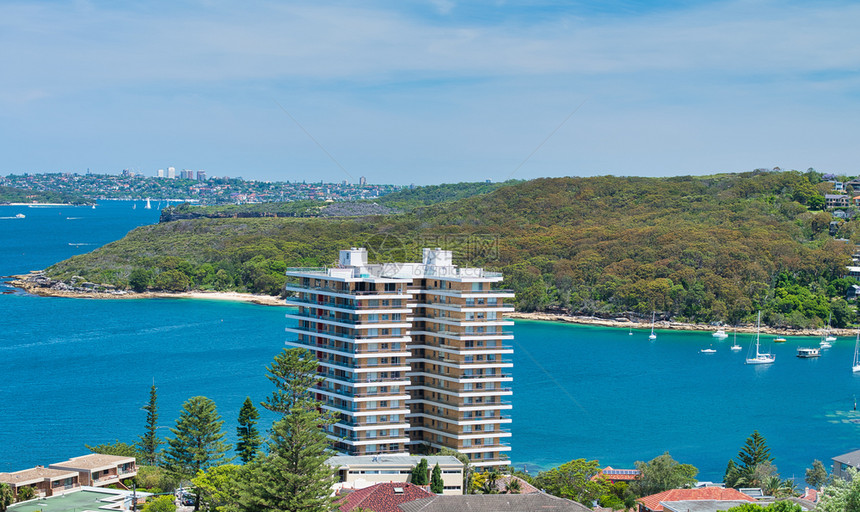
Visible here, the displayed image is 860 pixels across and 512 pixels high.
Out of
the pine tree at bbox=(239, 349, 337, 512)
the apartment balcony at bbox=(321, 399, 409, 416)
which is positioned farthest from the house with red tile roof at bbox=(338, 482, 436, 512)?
the apartment balcony at bbox=(321, 399, 409, 416)

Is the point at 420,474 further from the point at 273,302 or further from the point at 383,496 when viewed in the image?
the point at 273,302

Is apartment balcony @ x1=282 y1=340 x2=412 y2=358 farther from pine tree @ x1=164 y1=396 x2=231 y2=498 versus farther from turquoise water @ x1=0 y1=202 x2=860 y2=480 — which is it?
turquoise water @ x1=0 y1=202 x2=860 y2=480

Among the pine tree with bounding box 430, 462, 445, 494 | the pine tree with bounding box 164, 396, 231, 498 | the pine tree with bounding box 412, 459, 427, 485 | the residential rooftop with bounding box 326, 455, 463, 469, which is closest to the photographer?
the pine tree with bounding box 430, 462, 445, 494

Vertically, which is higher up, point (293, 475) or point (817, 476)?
point (293, 475)

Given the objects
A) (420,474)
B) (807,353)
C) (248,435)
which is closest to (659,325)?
(807,353)

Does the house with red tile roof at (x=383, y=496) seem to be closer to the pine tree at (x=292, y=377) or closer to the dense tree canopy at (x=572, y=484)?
the pine tree at (x=292, y=377)

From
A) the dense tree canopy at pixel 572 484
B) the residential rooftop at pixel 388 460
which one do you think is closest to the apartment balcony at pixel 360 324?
the residential rooftop at pixel 388 460
